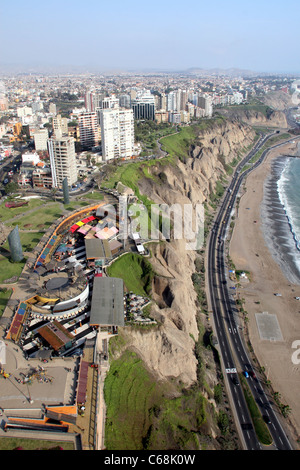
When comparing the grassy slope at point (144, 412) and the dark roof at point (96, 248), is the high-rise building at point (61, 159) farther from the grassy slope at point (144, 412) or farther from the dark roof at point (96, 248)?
the grassy slope at point (144, 412)

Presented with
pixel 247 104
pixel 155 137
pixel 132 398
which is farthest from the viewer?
pixel 247 104

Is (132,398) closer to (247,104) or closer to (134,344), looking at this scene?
(134,344)

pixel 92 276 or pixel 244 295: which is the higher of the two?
pixel 92 276

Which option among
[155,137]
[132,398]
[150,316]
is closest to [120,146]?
[155,137]

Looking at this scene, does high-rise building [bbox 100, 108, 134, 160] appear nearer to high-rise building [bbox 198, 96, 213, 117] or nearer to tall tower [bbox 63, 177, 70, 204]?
tall tower [bbox 63, 177, 70, 204]

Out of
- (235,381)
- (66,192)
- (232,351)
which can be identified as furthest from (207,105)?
(235,381)

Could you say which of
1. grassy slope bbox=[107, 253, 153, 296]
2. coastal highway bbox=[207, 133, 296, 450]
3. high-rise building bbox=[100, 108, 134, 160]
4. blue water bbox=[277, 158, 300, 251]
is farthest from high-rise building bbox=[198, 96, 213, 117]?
grassy slope bbox=[107, 253, 153, 296]
